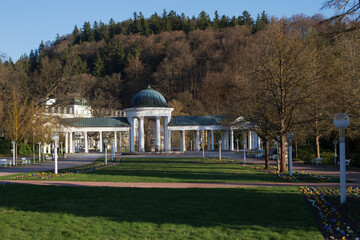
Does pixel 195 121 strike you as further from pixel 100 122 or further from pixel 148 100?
pixel 100 122

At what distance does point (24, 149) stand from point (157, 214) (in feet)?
167

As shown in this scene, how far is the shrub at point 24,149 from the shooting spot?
55.8m

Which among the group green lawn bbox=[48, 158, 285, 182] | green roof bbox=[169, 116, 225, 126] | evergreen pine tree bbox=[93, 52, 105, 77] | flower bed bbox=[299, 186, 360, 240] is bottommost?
green lawn bbox=[48, 158, 285, 182]

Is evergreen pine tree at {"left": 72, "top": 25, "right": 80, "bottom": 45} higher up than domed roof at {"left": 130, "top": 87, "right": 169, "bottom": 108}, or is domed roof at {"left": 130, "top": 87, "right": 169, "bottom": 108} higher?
evergreen pine tree at {"left": 72, "top": 25, "right": 80, "bottom": 45}

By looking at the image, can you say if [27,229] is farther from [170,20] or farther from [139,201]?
[170,20]

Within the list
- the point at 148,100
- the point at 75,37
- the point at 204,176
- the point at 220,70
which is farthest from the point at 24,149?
the point at 75,37

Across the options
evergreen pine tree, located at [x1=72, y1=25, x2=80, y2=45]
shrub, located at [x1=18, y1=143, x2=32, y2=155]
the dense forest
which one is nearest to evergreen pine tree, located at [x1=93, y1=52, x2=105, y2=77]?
the dense forest

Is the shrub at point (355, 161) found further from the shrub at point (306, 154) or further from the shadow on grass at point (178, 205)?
the shadow on grass at point (178, 205)

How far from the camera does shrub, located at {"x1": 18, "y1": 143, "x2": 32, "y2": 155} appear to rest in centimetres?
5575

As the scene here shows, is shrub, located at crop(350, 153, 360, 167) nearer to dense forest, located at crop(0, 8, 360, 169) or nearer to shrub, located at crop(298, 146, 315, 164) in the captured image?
dense forest, located at crop(0, 8, 360, 169)

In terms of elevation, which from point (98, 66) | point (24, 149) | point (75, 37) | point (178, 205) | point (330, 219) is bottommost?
point (330, 219)

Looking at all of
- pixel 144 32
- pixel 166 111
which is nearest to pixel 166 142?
pixel 166 111

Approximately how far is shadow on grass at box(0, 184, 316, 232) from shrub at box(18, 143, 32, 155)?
Answer: 142ft

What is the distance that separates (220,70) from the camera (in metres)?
91.0
